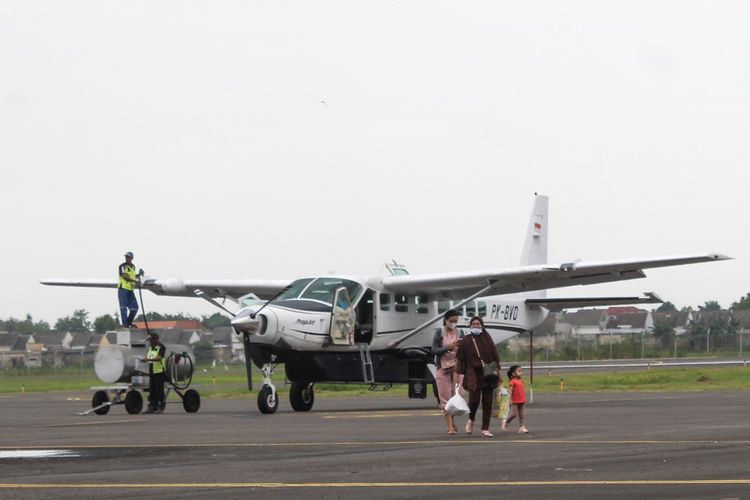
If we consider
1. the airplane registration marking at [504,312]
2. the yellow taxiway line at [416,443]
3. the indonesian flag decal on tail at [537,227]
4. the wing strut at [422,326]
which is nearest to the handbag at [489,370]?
the yellow taxiway line at [416,443]

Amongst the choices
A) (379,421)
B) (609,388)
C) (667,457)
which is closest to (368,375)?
(379,421)

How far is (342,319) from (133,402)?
434cm

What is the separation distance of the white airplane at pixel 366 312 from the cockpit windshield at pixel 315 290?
0.06ft

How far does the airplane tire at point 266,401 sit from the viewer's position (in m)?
24.2

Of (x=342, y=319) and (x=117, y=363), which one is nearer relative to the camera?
(x=117, y=363)

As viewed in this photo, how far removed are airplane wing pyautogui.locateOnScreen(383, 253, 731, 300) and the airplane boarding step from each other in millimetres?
1554

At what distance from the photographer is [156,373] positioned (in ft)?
83.0

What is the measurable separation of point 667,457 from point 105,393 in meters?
15.3

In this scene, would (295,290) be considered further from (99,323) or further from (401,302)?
(99,323)

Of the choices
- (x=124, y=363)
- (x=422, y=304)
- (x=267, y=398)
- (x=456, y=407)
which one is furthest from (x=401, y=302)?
(x=456, y=407)

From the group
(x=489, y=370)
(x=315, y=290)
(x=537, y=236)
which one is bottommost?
(x=489, y=370)

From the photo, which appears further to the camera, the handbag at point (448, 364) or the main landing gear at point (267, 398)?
the main landing gear at point (267, 398)

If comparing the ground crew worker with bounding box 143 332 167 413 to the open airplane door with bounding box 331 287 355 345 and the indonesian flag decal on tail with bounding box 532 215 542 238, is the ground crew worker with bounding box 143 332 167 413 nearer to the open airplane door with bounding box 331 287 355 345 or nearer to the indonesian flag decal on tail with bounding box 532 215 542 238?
the open airplane door with bounding box 331 287 355 345

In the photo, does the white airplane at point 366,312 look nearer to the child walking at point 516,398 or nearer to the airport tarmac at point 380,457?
the airport tarmac at point 380,457
